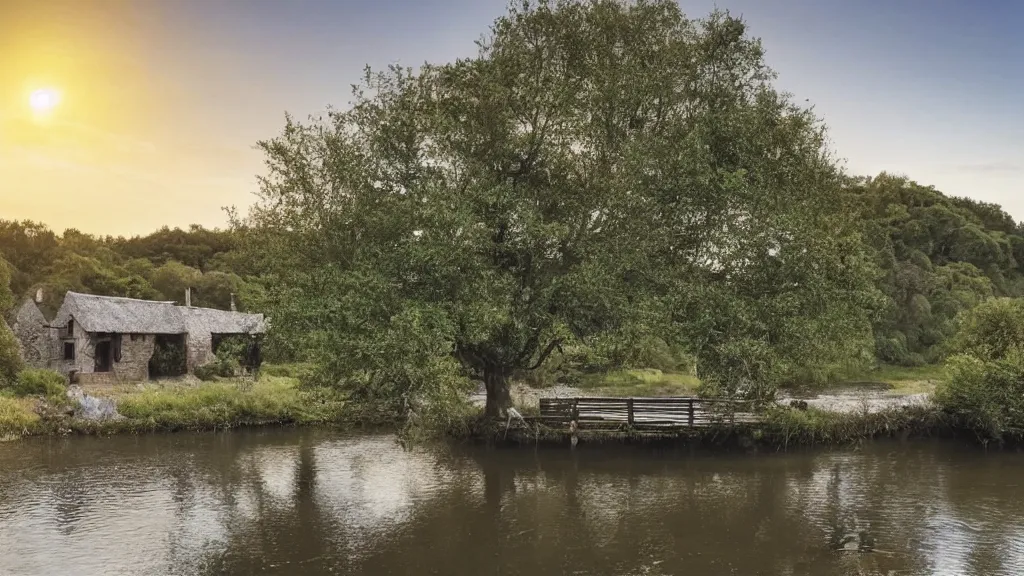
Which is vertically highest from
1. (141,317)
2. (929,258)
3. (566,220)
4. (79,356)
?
(929,258)

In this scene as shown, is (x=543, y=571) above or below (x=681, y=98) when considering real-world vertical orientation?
below

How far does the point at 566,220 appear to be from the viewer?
2909 cm

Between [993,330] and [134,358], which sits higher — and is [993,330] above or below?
above

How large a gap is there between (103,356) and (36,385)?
11544mm

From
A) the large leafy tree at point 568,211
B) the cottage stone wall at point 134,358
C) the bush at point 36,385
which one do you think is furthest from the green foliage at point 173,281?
the large leafy tree at point 568,211

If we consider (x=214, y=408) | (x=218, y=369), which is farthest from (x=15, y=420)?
(x=218, y=369)

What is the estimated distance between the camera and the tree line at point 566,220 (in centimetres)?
2506

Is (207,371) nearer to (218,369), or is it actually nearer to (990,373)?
(218,369)

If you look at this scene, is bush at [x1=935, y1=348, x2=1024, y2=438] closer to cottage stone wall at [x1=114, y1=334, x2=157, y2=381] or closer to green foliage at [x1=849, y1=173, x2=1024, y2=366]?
green foliage at [x1=849, y1=173, x2=1024, y2=366]

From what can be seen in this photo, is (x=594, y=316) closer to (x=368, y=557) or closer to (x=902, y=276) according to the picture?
(x=368, y=557)

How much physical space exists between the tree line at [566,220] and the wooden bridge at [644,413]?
2759mm

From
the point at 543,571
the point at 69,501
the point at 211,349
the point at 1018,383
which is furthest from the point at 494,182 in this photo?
the point at 211,349

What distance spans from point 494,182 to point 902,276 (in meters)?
48.0

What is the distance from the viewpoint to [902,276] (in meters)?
59.5
